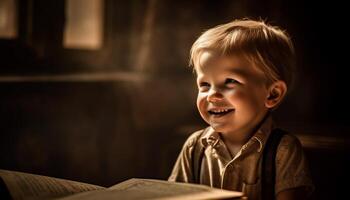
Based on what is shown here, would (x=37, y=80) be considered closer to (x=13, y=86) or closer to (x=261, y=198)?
(x=13, y=86)

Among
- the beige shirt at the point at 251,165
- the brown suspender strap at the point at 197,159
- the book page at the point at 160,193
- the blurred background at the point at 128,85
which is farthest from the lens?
the blurred background at the point at 128,85

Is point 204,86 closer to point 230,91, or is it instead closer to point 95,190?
point 230,91

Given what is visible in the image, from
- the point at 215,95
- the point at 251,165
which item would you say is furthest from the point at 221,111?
the point at 251,165

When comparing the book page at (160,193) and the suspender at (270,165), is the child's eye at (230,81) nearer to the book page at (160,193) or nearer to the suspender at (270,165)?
the suspender at (270,165)

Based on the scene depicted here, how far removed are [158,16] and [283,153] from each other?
1.00 metres

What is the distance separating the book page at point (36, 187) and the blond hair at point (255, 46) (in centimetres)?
42

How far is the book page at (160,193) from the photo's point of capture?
1.07 meters

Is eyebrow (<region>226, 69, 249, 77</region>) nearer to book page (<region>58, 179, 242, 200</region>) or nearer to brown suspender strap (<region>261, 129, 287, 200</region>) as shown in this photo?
brown suspender strap (<region>261, 129, 287, 200</region>)

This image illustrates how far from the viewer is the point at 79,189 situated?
47.1 inches

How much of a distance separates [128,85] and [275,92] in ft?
2.69

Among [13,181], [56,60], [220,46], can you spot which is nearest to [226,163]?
[220,46]

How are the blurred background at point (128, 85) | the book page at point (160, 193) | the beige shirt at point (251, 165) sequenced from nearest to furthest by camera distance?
1. the book page at point (160, 193)
2. the beige shirt at point (251, 165)
3. the blurred background at point (128, 85)

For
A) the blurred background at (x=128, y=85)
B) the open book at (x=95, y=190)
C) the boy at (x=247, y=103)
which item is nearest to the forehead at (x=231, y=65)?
the boy at (x=247, y=103)

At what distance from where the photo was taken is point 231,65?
1297 mm
